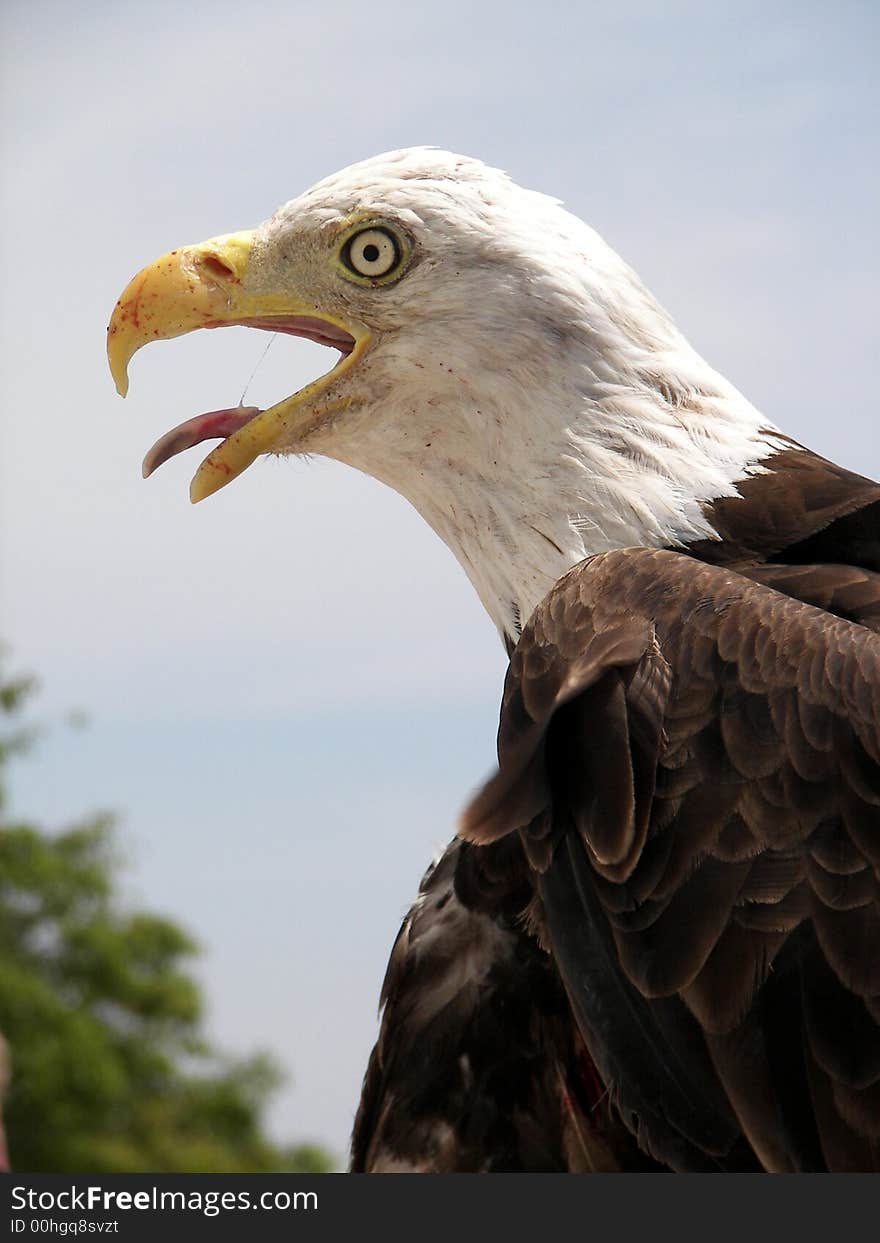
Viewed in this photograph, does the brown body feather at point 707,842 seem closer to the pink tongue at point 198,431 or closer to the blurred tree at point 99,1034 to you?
the pink tongue at point 198,431

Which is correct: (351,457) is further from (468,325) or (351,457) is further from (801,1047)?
(801,1047)

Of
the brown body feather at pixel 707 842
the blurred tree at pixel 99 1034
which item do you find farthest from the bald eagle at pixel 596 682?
the blurred tree at pixel 99 1034

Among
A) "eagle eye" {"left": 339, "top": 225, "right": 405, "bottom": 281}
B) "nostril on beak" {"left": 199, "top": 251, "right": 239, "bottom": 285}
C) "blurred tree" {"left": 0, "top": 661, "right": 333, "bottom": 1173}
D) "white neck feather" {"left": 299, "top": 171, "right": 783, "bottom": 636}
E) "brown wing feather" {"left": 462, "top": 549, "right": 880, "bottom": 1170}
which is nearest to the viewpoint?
"brown wing feather" {"left": 462, "top": 549, "right": 880, "bottom": 1170}

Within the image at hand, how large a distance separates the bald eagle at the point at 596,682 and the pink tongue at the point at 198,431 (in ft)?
0.04

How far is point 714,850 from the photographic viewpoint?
2.90 metres

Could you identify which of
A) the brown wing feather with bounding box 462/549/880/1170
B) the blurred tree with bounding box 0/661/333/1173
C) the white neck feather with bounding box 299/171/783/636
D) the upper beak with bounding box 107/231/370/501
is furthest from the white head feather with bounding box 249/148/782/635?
the blurred tree with bounding box 0/661/333/1173

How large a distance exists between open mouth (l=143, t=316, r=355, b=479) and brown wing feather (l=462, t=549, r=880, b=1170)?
50.9 inches

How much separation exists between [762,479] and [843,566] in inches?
13.5

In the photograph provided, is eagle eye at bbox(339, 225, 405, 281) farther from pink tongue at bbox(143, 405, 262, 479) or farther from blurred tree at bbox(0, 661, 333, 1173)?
blurred tree at bbox(0, 661, 333, 1173)

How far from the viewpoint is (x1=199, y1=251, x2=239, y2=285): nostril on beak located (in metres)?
4.03

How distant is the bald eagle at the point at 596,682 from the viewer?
2855 mm

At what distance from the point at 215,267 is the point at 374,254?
44 centimetres

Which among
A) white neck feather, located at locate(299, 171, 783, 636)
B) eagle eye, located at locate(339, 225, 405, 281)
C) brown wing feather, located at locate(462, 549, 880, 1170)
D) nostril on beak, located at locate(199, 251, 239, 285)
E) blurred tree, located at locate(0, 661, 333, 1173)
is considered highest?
blurred tree, located at locate(0, 661, 333, 1173)

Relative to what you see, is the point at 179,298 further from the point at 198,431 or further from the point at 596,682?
the point at 596,682
